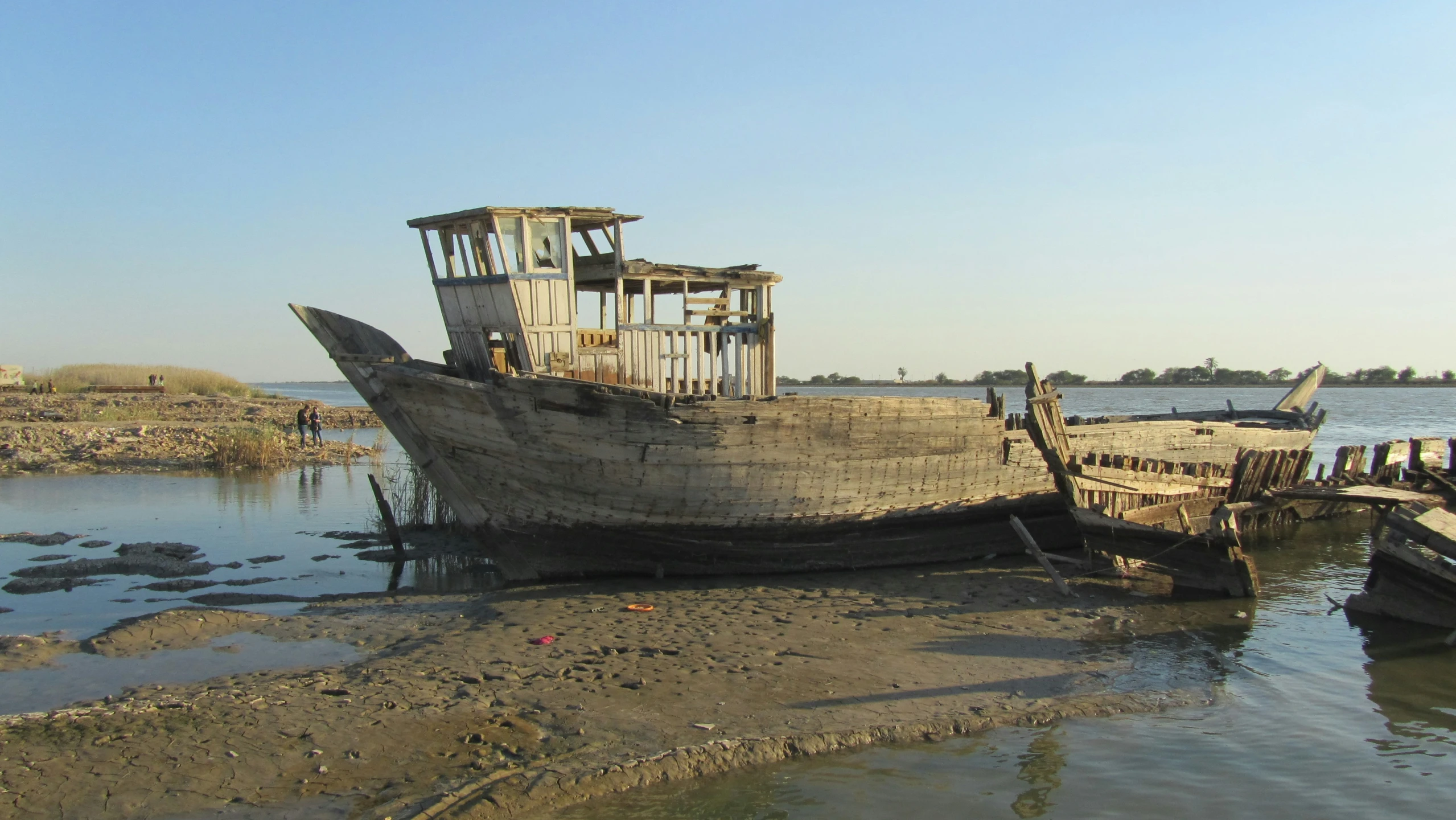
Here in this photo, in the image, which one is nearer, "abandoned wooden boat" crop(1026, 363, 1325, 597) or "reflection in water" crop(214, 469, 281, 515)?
"abandoned wooden boat" crop(1026, 363, 1325, 597)

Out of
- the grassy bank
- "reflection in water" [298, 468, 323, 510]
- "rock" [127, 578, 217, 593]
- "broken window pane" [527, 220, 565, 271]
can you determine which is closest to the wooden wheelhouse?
"broken window pane" [527, 220, 565, 271]

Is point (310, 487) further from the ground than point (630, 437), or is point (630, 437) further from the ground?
point (630, 437)

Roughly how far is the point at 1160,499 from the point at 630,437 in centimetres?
658

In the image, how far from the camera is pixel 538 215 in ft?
34.7

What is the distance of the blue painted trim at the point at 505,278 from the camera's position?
1047 cm

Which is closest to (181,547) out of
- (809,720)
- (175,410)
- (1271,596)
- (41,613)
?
(41,613)

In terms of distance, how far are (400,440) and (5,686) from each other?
4681 mm

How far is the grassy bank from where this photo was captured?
51.2 m

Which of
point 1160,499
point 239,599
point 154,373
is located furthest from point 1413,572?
point 154,373

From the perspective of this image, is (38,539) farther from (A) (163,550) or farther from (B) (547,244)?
(B) (547,244)

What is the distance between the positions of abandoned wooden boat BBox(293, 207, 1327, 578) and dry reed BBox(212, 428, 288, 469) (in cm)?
1295

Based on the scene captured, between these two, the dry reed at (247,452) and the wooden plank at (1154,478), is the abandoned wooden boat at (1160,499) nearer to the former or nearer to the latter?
the wooden plank at (1154,478)

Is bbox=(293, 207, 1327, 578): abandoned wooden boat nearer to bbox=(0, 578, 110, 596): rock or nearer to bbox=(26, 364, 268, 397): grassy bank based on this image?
bbox=(0, 578, 110, 596): rock

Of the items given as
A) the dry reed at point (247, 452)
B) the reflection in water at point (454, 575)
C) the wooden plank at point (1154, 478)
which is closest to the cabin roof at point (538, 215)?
the reflection in water at point (454, 575)
